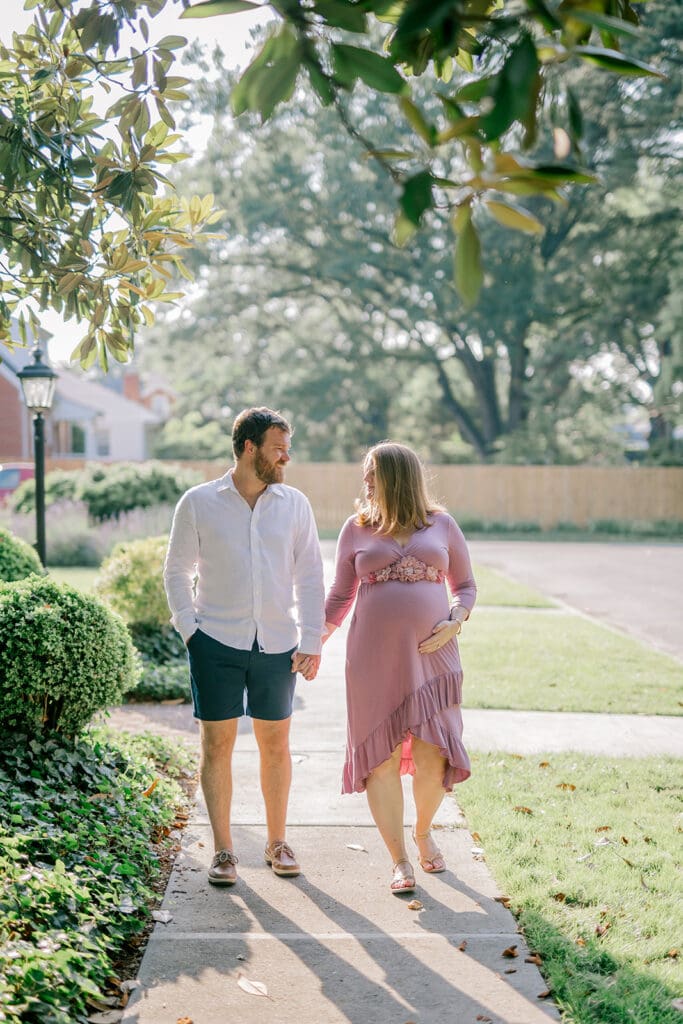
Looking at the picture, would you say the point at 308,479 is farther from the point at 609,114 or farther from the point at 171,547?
the point at 171,547

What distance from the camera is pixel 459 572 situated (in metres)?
4.86

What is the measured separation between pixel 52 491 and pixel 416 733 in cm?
1978

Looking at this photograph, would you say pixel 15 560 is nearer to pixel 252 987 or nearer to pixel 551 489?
pixel 252 987

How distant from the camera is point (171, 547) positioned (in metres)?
4.63

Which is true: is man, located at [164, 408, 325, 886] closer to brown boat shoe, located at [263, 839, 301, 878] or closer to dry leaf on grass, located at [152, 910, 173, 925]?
brown boat shoe, located at [263, 839, 301, 878]

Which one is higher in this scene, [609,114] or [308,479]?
[609,114]

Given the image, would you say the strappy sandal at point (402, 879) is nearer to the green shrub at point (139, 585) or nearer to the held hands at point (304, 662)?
the held hands at point (304, 662)

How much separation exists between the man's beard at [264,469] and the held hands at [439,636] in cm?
98

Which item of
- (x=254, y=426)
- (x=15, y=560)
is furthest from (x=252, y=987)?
(x=15, y=560)

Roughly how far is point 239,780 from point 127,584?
4.24 metres

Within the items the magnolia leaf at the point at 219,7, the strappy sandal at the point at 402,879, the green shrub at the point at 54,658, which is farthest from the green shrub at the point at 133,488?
the magnolia leaf at the point at 219,7

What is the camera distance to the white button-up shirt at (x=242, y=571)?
4.51 m

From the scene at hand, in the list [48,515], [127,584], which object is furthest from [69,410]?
[127,584]

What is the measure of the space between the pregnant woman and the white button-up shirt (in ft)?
0.84
